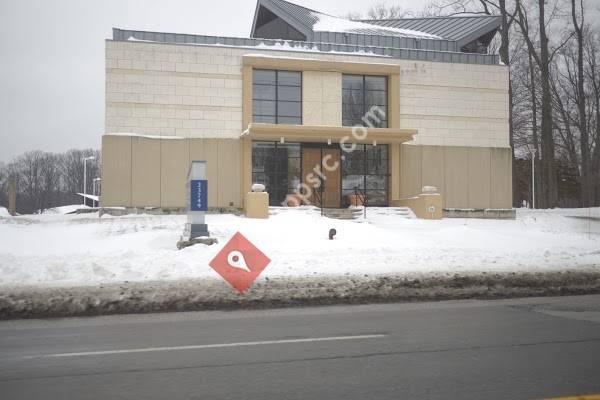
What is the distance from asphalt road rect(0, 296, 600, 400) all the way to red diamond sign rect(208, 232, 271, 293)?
234 centimetres

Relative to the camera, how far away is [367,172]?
2584 cm

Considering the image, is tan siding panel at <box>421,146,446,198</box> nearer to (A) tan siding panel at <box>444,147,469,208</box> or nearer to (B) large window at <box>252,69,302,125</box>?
(A) tan siding panel at <box>444,147,469,208</box>

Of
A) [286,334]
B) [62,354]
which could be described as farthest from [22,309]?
[286,334]

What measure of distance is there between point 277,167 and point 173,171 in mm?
4618

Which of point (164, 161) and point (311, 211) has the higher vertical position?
point (164, 161)

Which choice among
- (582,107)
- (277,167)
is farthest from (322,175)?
(582,107)

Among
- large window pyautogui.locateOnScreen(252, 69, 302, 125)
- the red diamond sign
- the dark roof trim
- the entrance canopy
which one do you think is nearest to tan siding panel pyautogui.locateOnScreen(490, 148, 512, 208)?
the dark roof trim

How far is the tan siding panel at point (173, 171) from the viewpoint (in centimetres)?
2372

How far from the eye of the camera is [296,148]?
2509 cm

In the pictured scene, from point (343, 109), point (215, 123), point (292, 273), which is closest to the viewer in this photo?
point (292, 273)

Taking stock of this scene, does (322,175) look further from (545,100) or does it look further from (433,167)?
(545,100)

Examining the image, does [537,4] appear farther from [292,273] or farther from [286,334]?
[286,334]

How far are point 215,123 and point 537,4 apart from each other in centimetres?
2659

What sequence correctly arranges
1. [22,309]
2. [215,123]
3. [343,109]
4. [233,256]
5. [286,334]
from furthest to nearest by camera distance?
[343,109] < [215,123] < [233,256] < [22,309] < [286,334]
